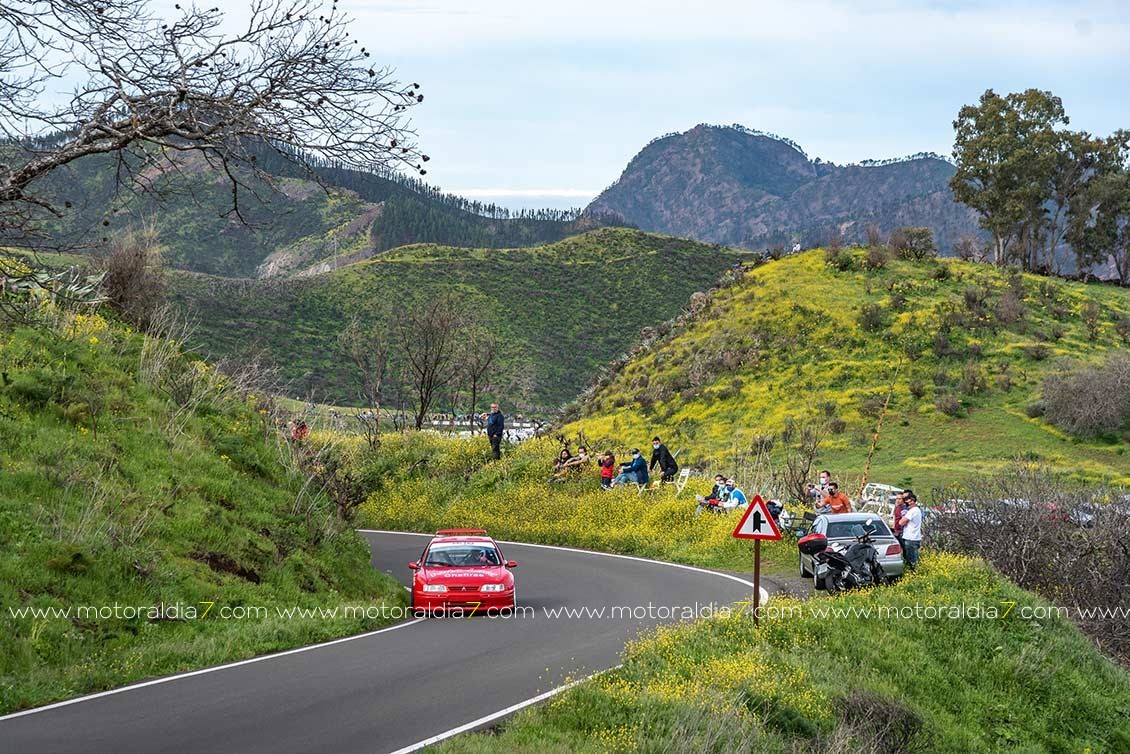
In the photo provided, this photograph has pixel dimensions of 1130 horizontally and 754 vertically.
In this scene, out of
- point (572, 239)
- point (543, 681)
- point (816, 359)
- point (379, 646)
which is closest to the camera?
point (543, 681)

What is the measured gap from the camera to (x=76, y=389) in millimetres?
16125

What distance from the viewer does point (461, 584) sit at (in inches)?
656

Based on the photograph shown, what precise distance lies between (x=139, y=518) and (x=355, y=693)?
16.1ft

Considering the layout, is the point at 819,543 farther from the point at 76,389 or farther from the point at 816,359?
the point at 816,359

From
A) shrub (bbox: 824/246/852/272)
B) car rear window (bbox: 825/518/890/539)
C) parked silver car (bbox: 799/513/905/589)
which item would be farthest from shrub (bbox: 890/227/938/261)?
car rear window (bbox: 825/518/890/539)

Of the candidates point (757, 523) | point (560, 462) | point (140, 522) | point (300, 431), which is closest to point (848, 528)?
point (757, 523)

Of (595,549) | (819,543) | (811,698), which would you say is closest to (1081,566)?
(819,543)

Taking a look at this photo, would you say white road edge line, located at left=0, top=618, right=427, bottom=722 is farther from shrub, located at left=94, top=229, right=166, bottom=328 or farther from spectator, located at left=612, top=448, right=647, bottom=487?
spectator, located at left=612, top=448, right=647, bottom=487

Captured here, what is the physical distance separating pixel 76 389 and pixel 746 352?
4241 cm

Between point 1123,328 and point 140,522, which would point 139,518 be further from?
point 1123,328

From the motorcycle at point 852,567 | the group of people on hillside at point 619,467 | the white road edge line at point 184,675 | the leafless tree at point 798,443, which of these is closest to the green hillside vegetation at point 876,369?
the leafless tree at point 798,443

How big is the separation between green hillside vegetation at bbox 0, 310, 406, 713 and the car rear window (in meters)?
8.52

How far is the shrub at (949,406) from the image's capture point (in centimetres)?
4469

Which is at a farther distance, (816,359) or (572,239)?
(572,239)
